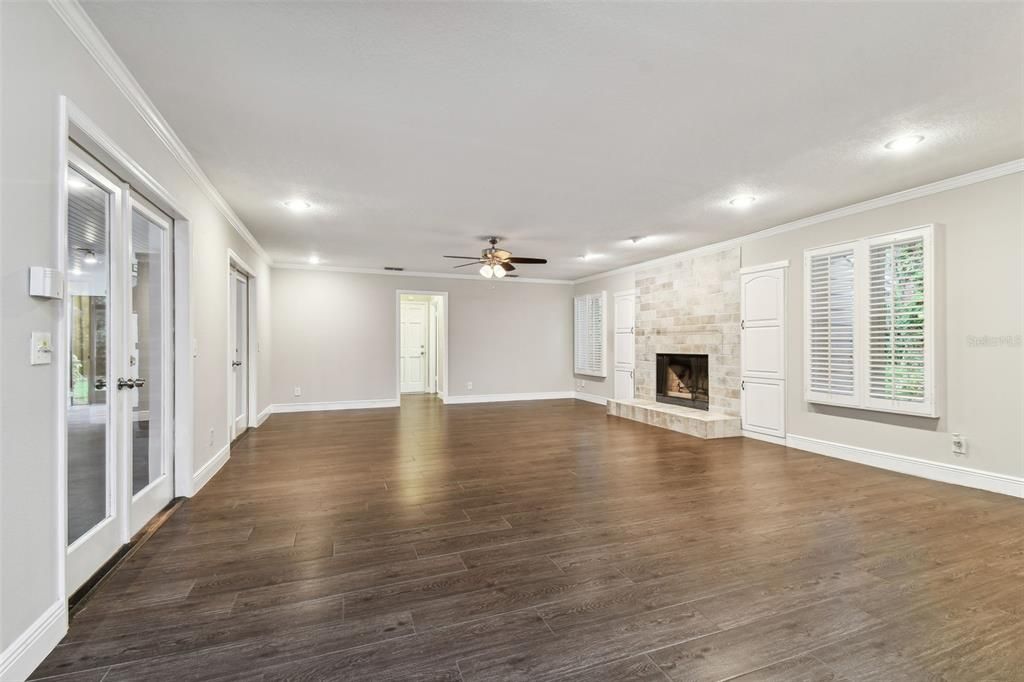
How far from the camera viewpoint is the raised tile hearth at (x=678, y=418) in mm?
5691

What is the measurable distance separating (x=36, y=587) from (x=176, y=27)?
230cm

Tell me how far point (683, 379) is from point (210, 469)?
6215 millimetres

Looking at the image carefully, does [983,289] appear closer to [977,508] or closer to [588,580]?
[977,508]

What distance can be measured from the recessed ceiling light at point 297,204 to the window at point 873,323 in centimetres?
529

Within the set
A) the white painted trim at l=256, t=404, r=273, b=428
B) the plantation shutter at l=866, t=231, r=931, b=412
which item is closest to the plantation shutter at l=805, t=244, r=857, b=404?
the plantation shutter at l=866, t=231, r=931, b=412

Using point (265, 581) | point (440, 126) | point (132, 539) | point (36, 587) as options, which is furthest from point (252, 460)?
point (440, 126)

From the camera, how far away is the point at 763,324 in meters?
5.49

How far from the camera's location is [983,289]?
366cm

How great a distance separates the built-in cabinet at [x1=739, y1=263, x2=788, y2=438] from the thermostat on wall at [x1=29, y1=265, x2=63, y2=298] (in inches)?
237

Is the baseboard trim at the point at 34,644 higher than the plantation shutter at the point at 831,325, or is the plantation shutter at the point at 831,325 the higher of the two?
the plantation shutter at the point at 831,325

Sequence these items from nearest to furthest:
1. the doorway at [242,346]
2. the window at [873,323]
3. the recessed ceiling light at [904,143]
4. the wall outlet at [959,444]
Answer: the recessed ceiling light at [904,143] → the wall outlet at [959,444] → the window at [873,323] → the doorway at [242,346]

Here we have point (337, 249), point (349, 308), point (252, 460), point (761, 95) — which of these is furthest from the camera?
point (349, 308)

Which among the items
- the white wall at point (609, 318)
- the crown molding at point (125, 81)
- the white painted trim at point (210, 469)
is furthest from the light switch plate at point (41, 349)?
the white wall at point (609, 318)

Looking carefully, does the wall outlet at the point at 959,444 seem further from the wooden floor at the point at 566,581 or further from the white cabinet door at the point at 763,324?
the white cabinet door at the point at 763,324
